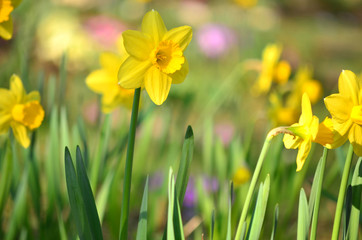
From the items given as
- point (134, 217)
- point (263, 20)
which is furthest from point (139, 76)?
point (263, 20)

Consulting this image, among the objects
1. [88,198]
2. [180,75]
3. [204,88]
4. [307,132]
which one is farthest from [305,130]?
[204,88]

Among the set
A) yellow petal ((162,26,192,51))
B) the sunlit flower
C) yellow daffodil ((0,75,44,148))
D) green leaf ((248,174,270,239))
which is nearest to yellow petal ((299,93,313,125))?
the sunlit flower

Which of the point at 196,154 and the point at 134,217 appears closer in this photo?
the point at 134,217

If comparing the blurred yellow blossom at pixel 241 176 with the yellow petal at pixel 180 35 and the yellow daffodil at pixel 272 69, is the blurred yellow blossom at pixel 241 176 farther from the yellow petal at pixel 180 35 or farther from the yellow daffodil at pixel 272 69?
the yellow petal at pixel 180 35

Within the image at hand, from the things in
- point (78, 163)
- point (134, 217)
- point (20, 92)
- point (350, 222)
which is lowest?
point (134, 217)

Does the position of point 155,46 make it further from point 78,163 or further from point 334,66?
point 334,66

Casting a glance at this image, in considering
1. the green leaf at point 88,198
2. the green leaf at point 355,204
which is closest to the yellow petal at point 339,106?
the green leaf at point 355,204

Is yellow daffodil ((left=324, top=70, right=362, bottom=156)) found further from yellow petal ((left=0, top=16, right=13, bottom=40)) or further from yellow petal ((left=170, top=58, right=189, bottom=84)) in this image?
yellow petal ((left=0, top=16, right=13, bottom=40))
